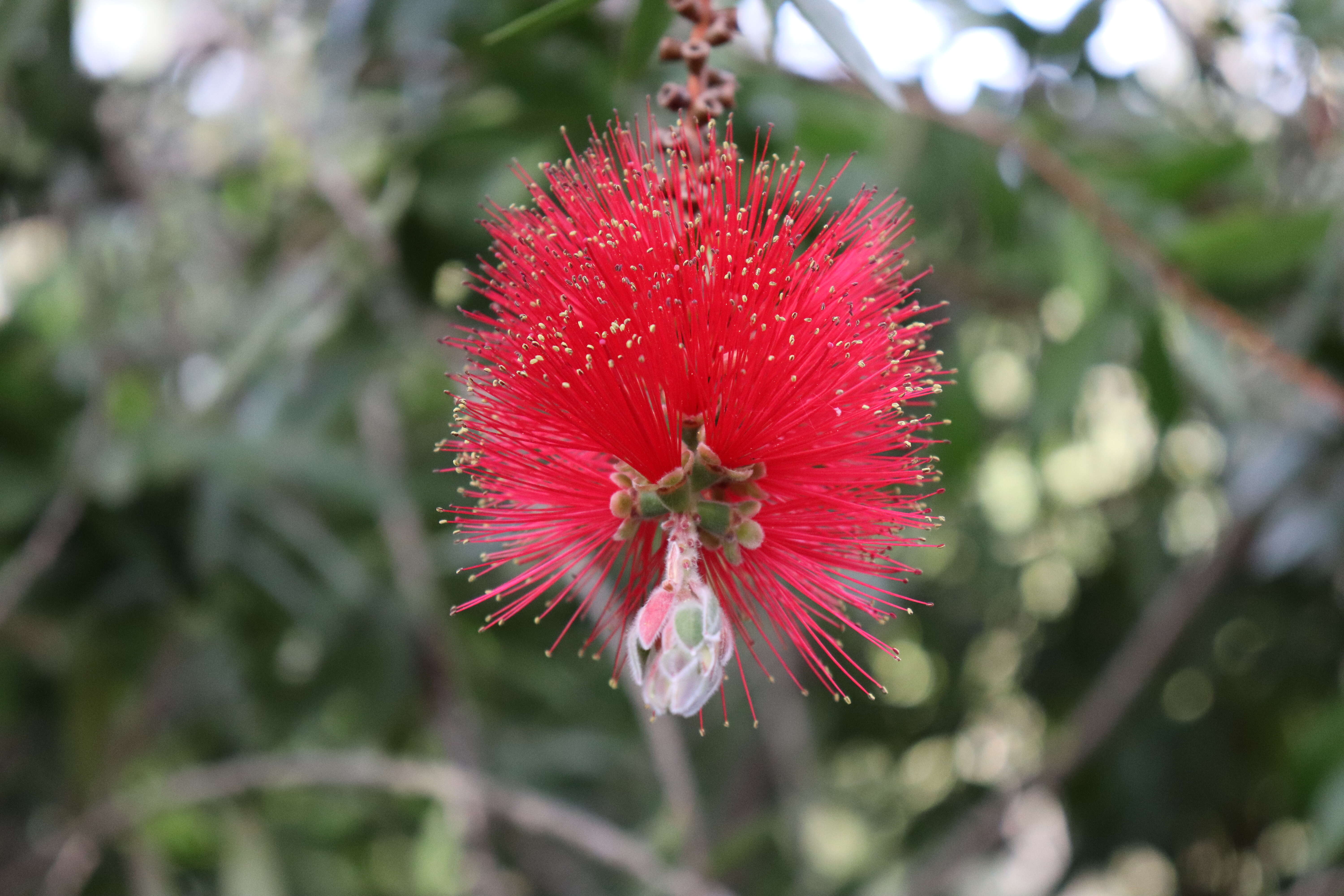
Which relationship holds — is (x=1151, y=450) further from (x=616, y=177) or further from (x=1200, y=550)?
(x=616, y=177)

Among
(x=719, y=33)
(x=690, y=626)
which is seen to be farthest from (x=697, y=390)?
(x=719, y=33)

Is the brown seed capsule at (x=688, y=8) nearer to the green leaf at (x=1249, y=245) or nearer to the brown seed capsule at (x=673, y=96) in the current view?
the brown seed capsule at (x=673, y=96)

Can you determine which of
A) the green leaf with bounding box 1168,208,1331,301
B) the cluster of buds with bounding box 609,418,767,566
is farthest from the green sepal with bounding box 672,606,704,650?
the green leaf with bounding box 1168,208,1331,301

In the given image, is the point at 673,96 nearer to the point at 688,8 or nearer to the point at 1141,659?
the point at 688,8

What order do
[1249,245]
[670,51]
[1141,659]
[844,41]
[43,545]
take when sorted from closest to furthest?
[844,41] < [670,51] < [1249,245] < [43,545] < [1141,659]

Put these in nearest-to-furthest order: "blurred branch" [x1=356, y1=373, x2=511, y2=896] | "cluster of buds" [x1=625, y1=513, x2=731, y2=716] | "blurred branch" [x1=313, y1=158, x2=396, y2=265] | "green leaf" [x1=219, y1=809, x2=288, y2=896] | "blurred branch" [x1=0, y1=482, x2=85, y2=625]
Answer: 1. "cluster of buds" [x1=625, y1=513, x2=731, y2=716]
2. "blurred branch" [x1=313, y1=158, x2=396, y2=265]
3. "blurred branch" [x1=0, y1=482, x2=85, y2=625]
4. "blurred branch" [x1=356, y1=373, x2=511, y2=896]
5. "green leaf" [x1=219, y1=809, x2=288, y2=896]

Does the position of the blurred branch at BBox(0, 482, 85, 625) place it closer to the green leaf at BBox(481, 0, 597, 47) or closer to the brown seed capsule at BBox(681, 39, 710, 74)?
the green leaf at BBox(481, 0, 597, 47)
